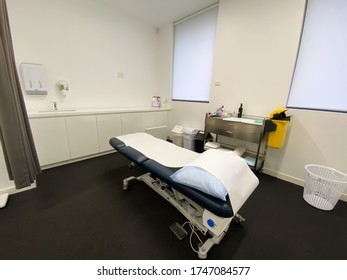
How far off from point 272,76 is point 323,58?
518 mm

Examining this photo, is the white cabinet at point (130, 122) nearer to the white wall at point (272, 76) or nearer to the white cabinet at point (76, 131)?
the white cabinet at point (76, 131)

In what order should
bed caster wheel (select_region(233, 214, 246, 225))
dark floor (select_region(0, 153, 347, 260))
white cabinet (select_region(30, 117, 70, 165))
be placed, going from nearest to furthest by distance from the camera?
dark floor (select_region(0, 153, 347, 260)) < bed caster wheel (select_region(233, 214, 246, 225)) < white cabinet (select_region(30, 117, 70, 165))

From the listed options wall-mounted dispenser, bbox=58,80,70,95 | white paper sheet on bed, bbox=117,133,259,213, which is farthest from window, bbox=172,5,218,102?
wall-mounted dispenser, bbox=58,80,70,95

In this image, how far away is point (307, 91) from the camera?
195 centimetres

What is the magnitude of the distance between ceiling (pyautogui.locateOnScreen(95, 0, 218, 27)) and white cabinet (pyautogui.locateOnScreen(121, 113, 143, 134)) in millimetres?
1926

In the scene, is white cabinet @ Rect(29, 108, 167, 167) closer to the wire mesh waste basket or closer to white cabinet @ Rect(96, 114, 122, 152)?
white cabinet @ Rect(96, 114, 122, 152)

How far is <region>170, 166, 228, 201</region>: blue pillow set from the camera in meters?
0.96

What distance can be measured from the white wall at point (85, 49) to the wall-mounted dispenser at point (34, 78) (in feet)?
0.28

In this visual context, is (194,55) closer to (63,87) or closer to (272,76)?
(272,76)

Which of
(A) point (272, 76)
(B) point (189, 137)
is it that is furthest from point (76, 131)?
(A) point (272, 76)

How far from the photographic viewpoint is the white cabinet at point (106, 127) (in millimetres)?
2654

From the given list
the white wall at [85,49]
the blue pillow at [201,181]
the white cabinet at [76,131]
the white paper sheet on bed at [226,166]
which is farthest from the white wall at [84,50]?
the blue pillow at [201,181]
